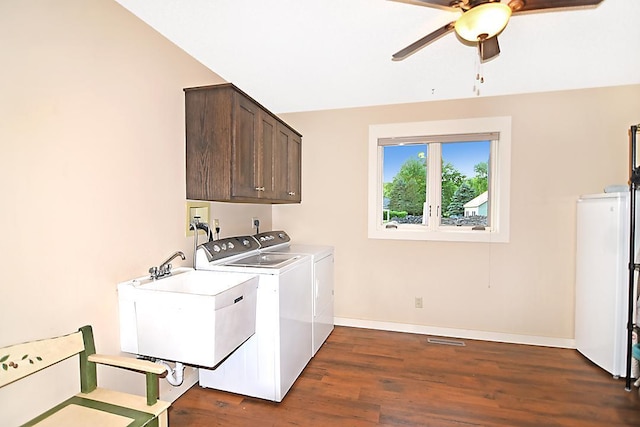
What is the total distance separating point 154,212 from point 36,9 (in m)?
1.09

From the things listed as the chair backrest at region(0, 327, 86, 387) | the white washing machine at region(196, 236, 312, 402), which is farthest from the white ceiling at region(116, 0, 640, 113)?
the chair backrest at region(0, 327, 86, 387)

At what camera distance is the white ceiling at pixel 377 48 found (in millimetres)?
1750

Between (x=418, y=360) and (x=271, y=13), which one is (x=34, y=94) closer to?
(x=271, y=13)

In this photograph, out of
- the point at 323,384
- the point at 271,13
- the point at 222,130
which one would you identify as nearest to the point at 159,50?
the point at 222,130

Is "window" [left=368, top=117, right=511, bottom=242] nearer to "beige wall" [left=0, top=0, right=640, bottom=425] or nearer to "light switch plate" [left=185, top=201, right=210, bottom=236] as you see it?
"beige wall" [left=0, top=0, right=640, bottom=425]

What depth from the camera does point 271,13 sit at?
1771 millimetres

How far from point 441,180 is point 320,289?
168 cm

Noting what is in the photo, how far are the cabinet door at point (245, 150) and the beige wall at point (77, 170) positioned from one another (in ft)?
1.41

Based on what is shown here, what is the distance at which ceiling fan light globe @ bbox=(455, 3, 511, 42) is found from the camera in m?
1.40

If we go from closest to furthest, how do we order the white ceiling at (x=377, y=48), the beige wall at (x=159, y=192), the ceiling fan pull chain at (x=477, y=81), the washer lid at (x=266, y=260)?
1. the beige wall at (x=159, y=192)
2. the white ceiling at (x=377, y=48)
3. the washer lid at (x=266, y=260)
4. the ceiling fan pull chain at (x=477, y=81)

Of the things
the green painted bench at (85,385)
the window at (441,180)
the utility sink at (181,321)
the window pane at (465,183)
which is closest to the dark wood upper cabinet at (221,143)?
the utility sink at (181,321)

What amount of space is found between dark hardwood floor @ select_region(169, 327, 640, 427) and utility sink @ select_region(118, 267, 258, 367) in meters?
0.60

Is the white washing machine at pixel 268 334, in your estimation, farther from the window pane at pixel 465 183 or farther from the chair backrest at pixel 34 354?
the window pane at pixel 465 183

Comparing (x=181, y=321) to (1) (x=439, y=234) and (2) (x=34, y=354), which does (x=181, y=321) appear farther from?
(1) (x=439, y=234)
